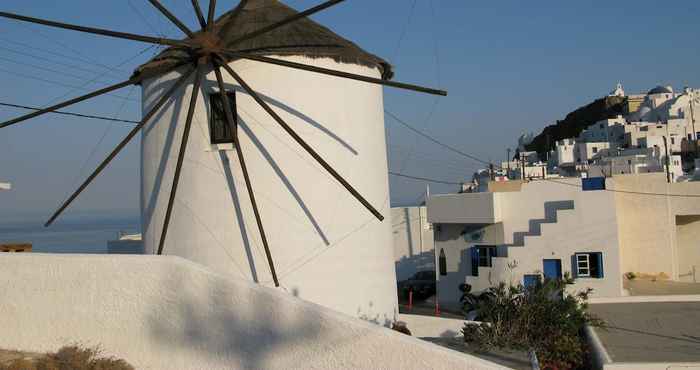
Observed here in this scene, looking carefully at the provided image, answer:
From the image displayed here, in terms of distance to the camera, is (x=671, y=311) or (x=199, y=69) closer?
(x=199, y=69)

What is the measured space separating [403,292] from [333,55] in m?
18.8

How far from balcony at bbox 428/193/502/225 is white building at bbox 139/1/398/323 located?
1130cm

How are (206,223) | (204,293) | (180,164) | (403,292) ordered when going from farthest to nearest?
1. (403,292)
2. (206,223)
3. (180,164)
4. (204,293)

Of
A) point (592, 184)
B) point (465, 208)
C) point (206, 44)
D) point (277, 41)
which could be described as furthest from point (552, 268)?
point (206, 44)

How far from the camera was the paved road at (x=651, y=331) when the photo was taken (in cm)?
1100

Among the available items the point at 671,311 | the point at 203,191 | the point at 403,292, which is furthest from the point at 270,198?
the point at 403,292

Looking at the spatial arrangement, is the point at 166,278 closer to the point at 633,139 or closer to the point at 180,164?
the point at 180,164

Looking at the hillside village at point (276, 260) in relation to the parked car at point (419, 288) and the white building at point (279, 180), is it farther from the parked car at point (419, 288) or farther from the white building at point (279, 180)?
the parked car at point (419, 288)

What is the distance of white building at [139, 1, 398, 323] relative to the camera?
446 inches

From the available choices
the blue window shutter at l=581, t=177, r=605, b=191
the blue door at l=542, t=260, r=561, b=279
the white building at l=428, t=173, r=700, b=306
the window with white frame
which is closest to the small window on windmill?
the white building at l=428, t=173, r=700, b=306

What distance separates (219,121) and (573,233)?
13.5 m

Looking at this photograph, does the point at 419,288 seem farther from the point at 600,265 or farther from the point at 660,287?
the point at 660,287

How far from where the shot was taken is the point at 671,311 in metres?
15.7

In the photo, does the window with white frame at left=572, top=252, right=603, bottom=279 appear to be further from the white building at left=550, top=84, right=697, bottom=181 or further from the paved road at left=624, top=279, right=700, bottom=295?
the white building at left=550, top=84, right=697, bottom=181
